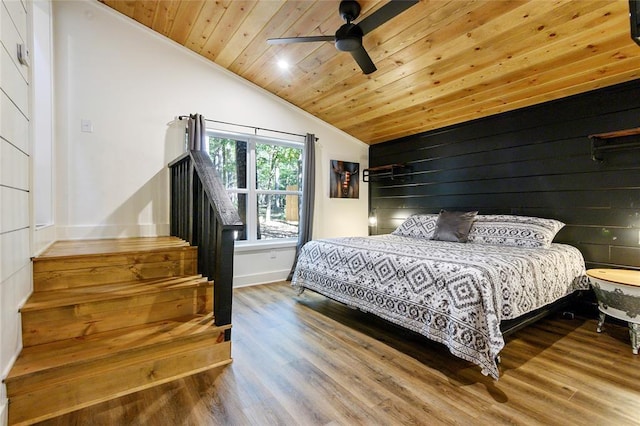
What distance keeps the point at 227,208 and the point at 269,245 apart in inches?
91.9

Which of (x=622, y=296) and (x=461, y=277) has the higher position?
(x=461, y=277)

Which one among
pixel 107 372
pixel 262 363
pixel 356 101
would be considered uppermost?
pixel 356 101

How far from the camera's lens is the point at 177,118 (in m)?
3.57

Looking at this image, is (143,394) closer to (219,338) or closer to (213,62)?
(219,338)

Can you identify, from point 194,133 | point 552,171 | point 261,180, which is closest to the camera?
point 552,171

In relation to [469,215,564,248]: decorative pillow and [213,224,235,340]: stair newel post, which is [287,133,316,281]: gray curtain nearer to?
[469,215,564,248]: decorative pillow

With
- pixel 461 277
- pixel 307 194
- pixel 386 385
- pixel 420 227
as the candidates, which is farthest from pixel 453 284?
pixel 307 194

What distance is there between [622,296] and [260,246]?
142 inches

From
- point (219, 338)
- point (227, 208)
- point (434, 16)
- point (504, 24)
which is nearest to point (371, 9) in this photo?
point (434, 16)

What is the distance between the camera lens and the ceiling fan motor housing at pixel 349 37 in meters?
2.15

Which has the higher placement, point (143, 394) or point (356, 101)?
point (356, 101)

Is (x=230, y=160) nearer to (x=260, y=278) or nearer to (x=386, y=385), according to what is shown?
(x=260, y=278)

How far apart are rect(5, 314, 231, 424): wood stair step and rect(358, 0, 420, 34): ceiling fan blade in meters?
2.28

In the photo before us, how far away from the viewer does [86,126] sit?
308cm
